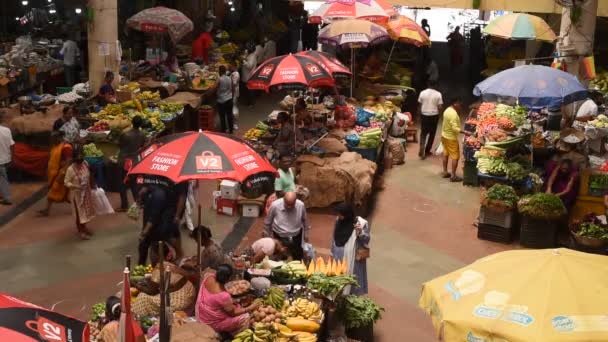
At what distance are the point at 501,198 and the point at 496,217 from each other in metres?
0.33

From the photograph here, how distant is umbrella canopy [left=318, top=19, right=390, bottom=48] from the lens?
704 inches

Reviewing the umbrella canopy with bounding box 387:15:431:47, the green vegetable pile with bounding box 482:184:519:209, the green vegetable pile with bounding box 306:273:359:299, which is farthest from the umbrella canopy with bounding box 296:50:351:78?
the green vegetable pile with bounding box 306:273:359:299

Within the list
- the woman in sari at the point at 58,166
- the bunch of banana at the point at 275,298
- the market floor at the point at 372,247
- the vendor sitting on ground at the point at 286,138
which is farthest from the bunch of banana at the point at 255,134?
the bunch of banana at the point at 275,298

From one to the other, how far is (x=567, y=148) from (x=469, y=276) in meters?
6.99

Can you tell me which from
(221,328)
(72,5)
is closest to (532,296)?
(221,328)

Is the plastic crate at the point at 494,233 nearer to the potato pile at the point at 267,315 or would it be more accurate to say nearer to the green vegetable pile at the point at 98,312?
the potato pile at the point at 267,315

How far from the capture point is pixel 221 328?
7.75 m

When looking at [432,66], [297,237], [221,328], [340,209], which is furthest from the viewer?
[432,66]

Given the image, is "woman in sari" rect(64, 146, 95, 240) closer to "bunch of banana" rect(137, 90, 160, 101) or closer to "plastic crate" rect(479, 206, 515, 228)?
"bunch of banana" rect(137, 90, 160, 101)

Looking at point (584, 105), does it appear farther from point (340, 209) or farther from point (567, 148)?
point (340, 209)

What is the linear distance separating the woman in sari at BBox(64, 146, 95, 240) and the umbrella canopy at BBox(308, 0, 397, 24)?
893 cm

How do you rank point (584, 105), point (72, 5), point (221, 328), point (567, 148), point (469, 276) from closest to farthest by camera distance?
point (469, 276), point (221, 328), point (567, 148), point (584, 105), point (72, 5)

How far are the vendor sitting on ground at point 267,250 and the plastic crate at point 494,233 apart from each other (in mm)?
4255

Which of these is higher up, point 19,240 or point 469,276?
point 469,276
